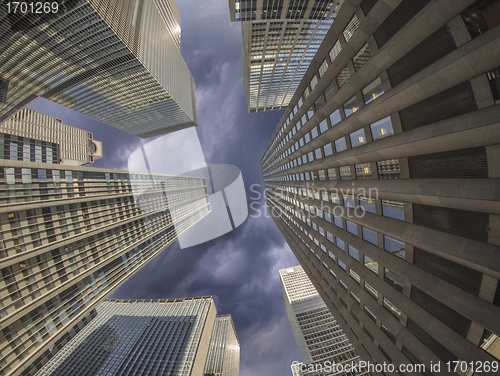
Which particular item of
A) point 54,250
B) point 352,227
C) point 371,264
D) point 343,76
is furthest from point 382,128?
point 54,250

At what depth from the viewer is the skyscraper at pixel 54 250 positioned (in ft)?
109

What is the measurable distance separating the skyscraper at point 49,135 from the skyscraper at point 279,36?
7376 cm

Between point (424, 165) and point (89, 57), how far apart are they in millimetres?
112733

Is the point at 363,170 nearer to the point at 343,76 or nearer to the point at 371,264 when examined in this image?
the point at 371,264

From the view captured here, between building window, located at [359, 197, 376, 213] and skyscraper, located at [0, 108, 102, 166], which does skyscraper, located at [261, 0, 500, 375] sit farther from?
skyscraper, located at [0, 108, 102, 166]

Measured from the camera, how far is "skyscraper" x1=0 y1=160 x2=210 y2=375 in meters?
33.4

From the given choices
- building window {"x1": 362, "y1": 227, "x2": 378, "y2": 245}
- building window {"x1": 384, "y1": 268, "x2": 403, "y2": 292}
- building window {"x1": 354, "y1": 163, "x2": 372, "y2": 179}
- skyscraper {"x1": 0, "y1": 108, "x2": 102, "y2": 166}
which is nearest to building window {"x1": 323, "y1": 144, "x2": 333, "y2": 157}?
building window {"x1": 354, "y1": 163, "x2": 372, "y2": 179}

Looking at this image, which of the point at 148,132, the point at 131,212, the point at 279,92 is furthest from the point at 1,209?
the point at 148,132

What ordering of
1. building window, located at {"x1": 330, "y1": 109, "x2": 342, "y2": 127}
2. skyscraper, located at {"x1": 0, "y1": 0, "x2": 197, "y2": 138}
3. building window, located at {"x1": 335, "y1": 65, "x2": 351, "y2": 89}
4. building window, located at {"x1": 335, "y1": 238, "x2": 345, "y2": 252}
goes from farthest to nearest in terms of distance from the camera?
skyscraper, located at {"x1": 0, "y1": 0, "x2": 197, "y2": 138} → building window, located at {"x1": 335, "y1": 238, "x2": 345, "y2": 252} → building window, located at {"x1": 330, "y1": 109, "x2": 342, "y2": 127} → building window, located at {"x1": 335, "y1": 65, "x2": 351, "y2": 89}

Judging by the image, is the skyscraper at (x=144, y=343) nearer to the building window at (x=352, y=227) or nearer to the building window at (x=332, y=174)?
the building window at (x=352, y=227)

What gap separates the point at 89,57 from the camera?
74188 millimetres

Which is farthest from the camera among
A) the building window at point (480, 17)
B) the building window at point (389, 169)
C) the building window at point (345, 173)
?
the building window at point (345, 173)

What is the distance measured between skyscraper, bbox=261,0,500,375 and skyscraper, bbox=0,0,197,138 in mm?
88876

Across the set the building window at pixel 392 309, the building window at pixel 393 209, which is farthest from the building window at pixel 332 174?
the building window at pixel 392 309
